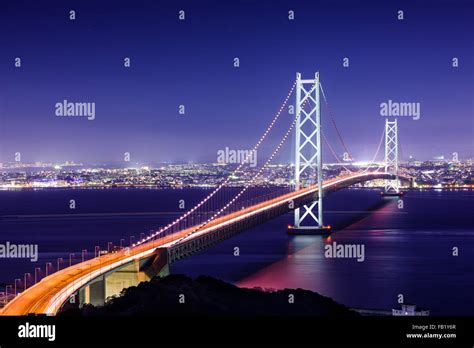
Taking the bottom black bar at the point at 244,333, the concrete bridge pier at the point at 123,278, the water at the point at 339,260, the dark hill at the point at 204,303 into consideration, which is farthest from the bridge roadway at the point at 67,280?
the bottom black bar at the point at 244,333

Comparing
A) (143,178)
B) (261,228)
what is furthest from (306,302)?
(143,178)

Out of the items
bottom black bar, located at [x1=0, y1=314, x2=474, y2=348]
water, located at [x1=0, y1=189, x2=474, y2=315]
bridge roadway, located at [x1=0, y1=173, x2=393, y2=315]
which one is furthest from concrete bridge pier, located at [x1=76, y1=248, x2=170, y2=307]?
bottom black bar, located at [x1=0, y1=314, x2=474, y2=348]

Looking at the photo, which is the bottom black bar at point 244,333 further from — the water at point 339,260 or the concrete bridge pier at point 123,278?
the water at point 339,260

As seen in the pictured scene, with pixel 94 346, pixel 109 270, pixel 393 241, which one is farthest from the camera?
pixel 393 241

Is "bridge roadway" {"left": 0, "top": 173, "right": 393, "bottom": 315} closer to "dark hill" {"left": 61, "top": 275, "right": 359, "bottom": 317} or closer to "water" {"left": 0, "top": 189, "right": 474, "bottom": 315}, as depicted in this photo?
"dark hill" {"left": 61, "top": 275, "right": 359, "bottom": 317}

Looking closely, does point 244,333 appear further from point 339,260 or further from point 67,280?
point 339,260

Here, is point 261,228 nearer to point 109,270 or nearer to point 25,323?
point 109,270

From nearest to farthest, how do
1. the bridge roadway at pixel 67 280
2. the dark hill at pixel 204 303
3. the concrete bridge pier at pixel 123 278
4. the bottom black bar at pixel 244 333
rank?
the bottom black bar at pixel 244 333 → the bridge roadway at pixel 67 280 → the dark hill at pixel 204 303 → the concrete bridge pier at pixel 123 278

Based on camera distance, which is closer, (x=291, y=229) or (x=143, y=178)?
(x=291, y=229)
